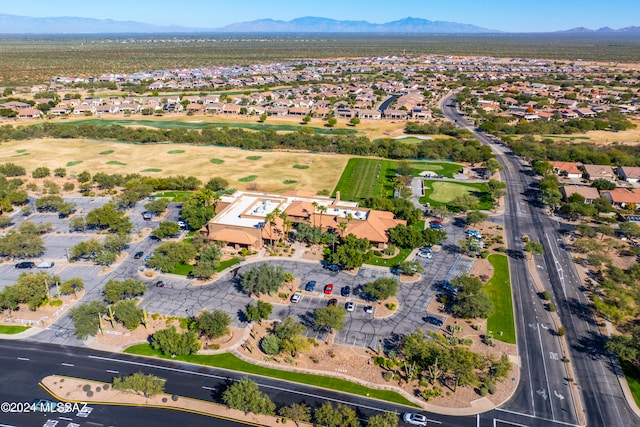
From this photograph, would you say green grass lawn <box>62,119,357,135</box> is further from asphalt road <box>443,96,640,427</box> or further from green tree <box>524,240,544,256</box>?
green tree <box>524,240,544,256</box>

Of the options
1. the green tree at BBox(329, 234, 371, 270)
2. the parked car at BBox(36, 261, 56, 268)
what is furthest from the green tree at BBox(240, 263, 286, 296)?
the parked car at BBox(36, 261, 56, 268)

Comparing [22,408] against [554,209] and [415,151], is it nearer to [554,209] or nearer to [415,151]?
[554,209]

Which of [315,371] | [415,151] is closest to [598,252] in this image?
[315,371]

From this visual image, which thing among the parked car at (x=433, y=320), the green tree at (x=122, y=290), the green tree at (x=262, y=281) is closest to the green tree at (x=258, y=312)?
the green tree at (x=262, y=281)

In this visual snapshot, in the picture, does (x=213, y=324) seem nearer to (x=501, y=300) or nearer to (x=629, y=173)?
(x=501, y=300)

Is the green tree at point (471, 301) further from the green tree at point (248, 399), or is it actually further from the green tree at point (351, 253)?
the green tree at point (248, 399)

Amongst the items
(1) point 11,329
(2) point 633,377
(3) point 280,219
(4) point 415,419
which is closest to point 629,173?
(2) point 633,377
